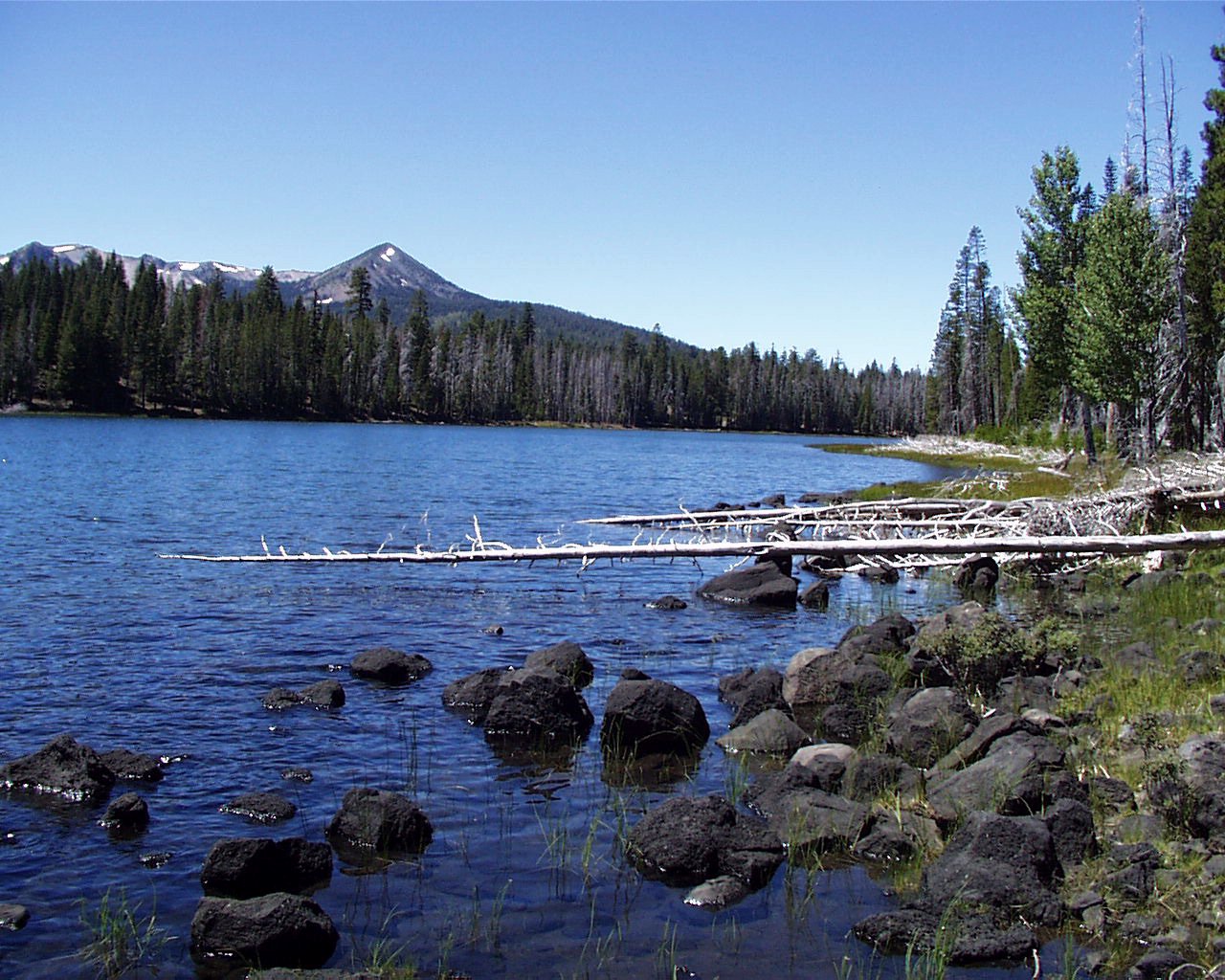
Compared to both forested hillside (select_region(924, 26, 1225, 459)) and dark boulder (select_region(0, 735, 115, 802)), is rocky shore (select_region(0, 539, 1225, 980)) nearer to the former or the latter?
dark boulder (select_region(0, 735, 115, 802))

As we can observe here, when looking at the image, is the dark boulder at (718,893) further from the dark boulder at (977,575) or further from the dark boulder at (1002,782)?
the dark boulder at (977,575)

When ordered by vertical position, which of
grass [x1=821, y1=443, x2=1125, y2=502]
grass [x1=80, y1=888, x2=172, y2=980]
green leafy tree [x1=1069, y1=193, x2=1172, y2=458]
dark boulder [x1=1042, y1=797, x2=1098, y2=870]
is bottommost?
grass [x1=80, y1=888, x2=172, y2=980]

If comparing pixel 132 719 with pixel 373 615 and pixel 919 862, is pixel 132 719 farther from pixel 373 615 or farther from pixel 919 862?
pixel 919 862

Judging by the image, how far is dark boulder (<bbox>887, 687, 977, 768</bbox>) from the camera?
10.8m

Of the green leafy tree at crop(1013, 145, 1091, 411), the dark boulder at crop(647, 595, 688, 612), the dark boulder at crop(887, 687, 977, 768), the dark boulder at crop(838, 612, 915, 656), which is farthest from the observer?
the green leafy tree at crop(1013, 145, 1091, 411)

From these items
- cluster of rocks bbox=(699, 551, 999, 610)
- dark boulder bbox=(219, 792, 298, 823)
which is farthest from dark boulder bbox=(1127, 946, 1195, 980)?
cluster of rocks bbox=(699, 551, 999, 610)

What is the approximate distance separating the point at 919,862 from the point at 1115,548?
26.5ft

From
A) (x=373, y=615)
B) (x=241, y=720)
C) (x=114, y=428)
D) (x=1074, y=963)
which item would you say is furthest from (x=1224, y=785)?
(x=114, y=428)

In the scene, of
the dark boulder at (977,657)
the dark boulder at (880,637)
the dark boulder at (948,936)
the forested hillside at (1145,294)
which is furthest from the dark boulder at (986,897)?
the forested hillside at (1145,294)

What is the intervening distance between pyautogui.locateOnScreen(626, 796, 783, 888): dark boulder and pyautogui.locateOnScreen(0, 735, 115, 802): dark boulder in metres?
5.44

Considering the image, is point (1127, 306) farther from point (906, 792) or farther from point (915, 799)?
point (915, 799)

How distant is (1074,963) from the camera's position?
21.8 feet

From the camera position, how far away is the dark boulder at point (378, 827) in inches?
348

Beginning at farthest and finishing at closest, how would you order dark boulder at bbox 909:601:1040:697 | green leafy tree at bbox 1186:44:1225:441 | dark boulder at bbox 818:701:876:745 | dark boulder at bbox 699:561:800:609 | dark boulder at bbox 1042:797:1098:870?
green leafy tree at bbox 1186:44:1225:441 → dark boulder at bbox 699:561:800:609 → dark boulder at bbox 909:601:1040:697 → dark boulder at bbox 818:701:876:745 → dark boulder at bbox 1042:797:1098:870
